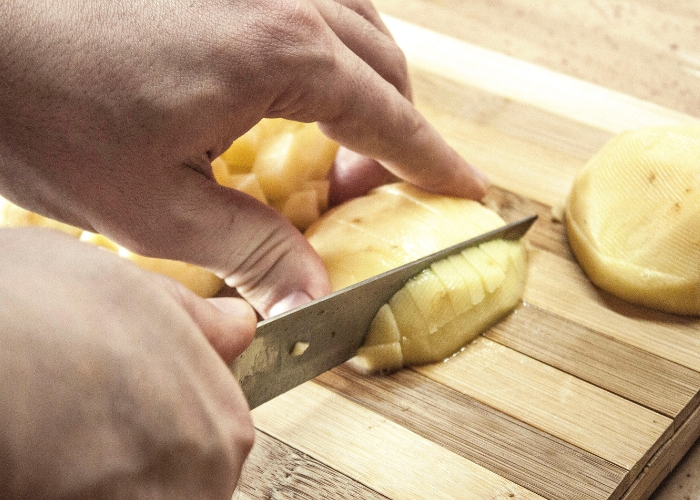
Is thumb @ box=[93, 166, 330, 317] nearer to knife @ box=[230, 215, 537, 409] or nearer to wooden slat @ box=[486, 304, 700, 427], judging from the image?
knife @ box=[230, 215, 537, 409]

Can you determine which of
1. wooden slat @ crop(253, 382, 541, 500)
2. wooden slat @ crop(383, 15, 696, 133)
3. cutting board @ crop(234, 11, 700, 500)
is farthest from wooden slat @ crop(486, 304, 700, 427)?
A: wooden slat @ crop(383, 15, 696, 133)

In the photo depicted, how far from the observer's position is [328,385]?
144 centimetres

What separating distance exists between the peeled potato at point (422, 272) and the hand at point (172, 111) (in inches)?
6.0

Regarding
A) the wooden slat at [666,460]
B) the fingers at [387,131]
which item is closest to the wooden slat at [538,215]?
the fingers at [387,131]

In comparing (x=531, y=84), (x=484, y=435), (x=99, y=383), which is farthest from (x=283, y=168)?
(x=99, y=383)

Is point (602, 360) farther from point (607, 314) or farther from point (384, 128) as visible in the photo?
point (384, 128)

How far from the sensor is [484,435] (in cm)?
133

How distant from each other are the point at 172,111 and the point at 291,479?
2.27 ft

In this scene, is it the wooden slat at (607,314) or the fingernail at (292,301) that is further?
the wooden slat at (607,314)

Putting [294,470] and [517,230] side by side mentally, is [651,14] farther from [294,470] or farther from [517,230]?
[294,470]

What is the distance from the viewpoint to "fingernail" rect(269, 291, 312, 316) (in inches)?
53.7

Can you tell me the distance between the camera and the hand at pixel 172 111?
108 cm

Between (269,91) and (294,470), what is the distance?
70cm

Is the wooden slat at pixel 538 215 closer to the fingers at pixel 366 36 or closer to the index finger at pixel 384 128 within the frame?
the index finger at pixel 384 128
